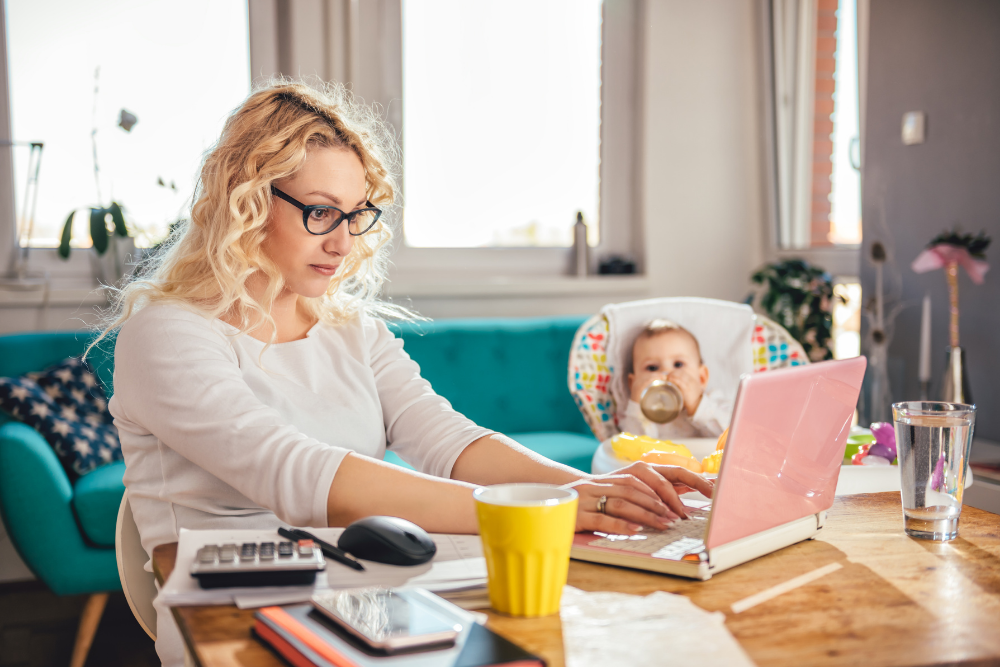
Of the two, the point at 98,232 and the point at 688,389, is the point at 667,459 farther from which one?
the point at 98,232

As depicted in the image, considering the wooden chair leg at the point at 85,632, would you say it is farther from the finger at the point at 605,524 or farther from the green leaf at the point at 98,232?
the finger at the point at 605,524

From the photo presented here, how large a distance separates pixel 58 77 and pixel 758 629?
10.4ft

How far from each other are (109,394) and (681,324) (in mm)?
1769

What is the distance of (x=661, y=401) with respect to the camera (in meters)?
1.98

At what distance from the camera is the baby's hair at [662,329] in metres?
2.22

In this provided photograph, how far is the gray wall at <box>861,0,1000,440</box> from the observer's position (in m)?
2.63

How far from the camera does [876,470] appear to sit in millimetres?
1145

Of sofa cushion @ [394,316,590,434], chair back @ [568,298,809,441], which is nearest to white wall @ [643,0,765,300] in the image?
sofa cushion @ [394,316,590,434]

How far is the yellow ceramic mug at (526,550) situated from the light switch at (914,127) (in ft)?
9.00

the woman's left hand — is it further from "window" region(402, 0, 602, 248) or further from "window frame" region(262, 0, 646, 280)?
"window" region(402, 0, 602, 248)

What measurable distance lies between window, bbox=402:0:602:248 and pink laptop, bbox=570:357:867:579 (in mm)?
2700

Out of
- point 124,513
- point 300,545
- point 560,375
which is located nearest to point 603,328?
point 560,375

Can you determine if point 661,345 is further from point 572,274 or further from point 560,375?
point 572,274

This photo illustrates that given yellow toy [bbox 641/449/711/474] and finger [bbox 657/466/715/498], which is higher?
finger [bbox 657/466/715/498]
